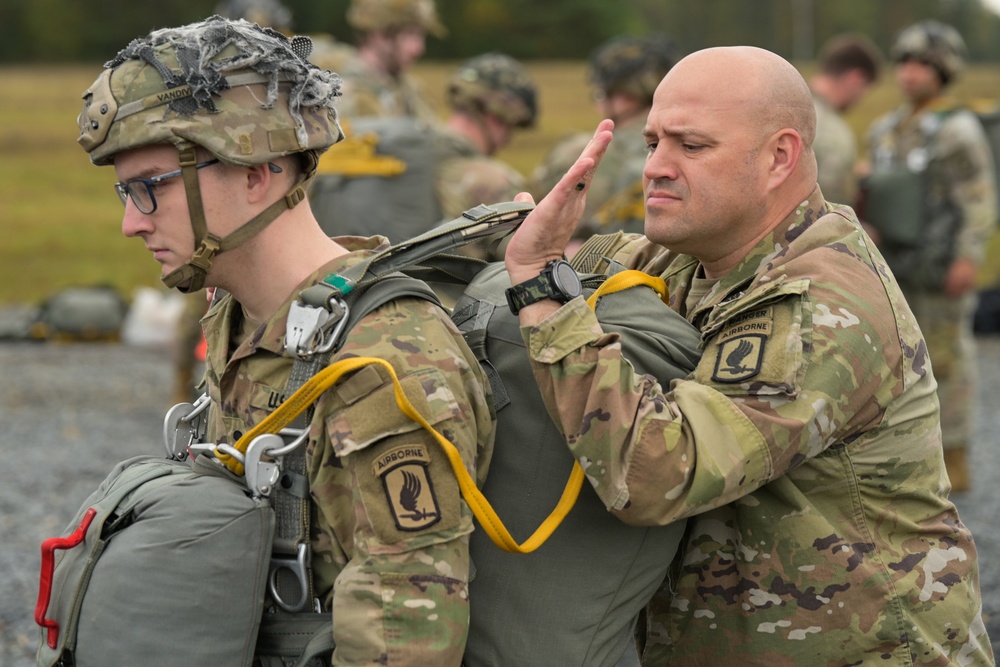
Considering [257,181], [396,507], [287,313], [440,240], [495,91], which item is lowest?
[495,91]

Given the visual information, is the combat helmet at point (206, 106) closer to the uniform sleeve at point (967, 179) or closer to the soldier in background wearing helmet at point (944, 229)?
the soldier in background wearing helmet at point (944, 229)

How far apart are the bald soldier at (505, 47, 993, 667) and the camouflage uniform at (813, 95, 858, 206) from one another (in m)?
5.06

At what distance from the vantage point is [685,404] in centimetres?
266

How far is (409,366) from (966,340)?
687cm

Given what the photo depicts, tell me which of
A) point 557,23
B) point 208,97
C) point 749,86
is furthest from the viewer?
point 557,23

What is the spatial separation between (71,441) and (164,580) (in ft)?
28.1

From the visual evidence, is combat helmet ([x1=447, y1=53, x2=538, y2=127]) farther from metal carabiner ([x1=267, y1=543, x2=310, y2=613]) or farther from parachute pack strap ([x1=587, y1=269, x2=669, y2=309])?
metal carabiner ([x1=267, y1=543, x2=310, y2=613])

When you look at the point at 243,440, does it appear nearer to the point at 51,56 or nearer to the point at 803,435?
the point at 803,435

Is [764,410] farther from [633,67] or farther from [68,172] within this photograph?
[68,172]

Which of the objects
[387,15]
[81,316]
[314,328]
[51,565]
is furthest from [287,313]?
[81,316]

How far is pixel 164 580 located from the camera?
2.49 m

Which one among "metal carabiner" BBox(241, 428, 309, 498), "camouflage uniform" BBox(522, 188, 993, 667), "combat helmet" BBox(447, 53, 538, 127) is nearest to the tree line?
"combat helmet" BBox(447, 53, 538, 127)

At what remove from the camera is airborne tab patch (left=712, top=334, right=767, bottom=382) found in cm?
271

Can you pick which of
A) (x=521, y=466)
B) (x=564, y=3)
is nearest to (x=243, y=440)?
(x=521, y=466)
